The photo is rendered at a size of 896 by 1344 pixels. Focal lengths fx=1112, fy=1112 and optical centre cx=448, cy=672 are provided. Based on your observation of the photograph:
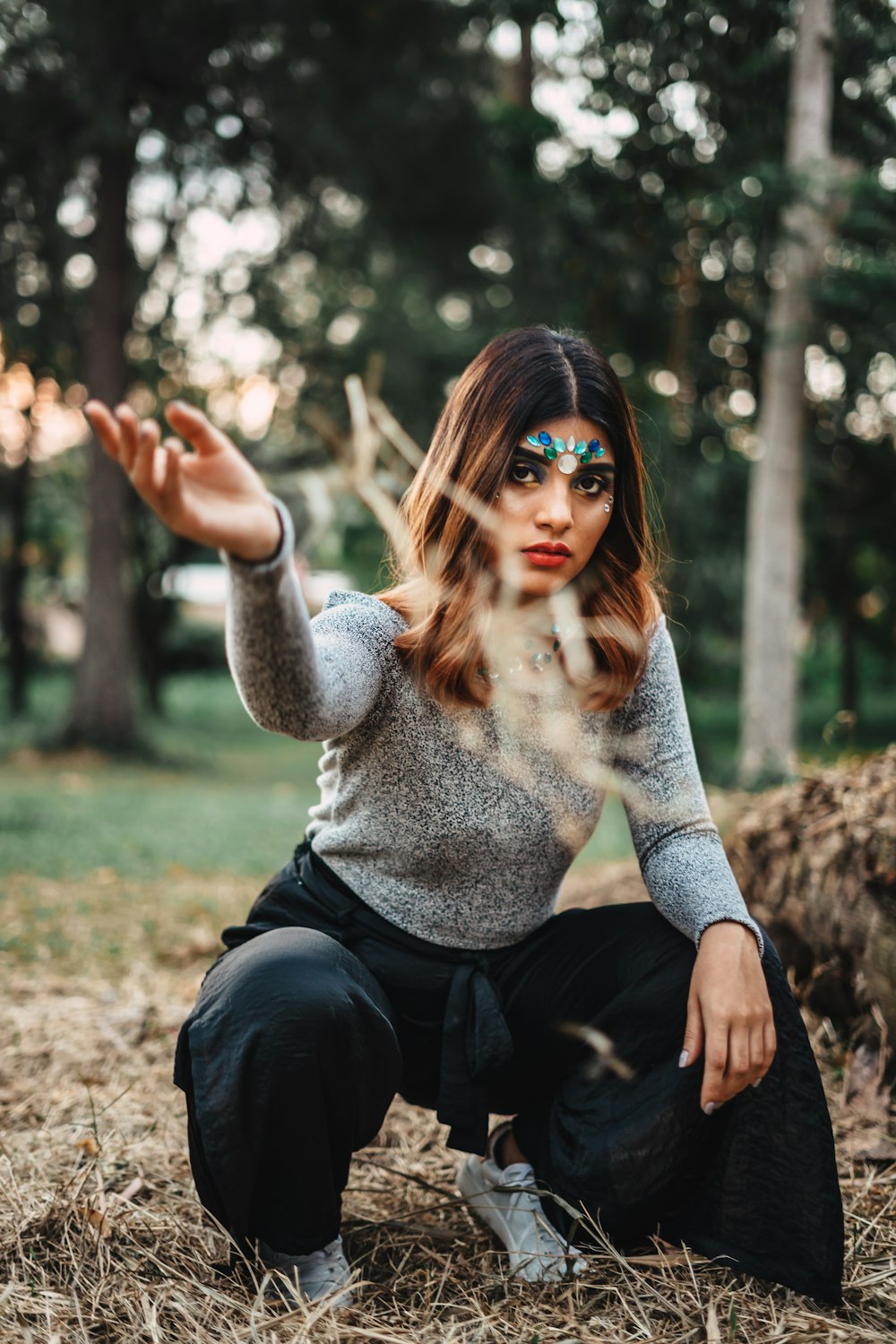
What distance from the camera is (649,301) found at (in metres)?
8.75

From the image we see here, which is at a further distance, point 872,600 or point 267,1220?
point 872,600

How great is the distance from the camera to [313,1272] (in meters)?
1.51

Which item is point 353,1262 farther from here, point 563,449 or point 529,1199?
point 563,449

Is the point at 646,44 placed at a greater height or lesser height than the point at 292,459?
greater

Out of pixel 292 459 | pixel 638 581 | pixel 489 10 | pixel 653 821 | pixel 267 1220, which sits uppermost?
pixel 489 10

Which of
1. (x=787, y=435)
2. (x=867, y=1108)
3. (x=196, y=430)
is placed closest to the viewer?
(x=196, y=430)

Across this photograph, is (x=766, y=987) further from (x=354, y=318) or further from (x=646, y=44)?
(x=354, y=318)

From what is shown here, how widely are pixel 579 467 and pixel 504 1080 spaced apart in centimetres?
95

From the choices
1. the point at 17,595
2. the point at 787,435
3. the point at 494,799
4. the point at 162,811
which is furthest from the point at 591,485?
the point at 17,595

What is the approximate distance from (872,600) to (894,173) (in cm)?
821

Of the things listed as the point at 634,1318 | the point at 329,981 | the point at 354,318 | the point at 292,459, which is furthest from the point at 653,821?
the point at 292,459

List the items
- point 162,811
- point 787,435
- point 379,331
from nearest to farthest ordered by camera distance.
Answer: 1. point 162,811
2. point 787,435
3. point 379,331

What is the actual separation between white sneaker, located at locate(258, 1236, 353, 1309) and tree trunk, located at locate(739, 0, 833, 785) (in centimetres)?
574

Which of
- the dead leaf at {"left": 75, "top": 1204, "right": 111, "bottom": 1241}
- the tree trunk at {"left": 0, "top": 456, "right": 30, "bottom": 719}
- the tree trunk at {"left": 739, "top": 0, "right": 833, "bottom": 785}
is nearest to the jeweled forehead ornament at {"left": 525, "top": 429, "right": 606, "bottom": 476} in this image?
the dead leaf at {"left": 75, "top": 1204, "right": 111, "bottom": 1241}
